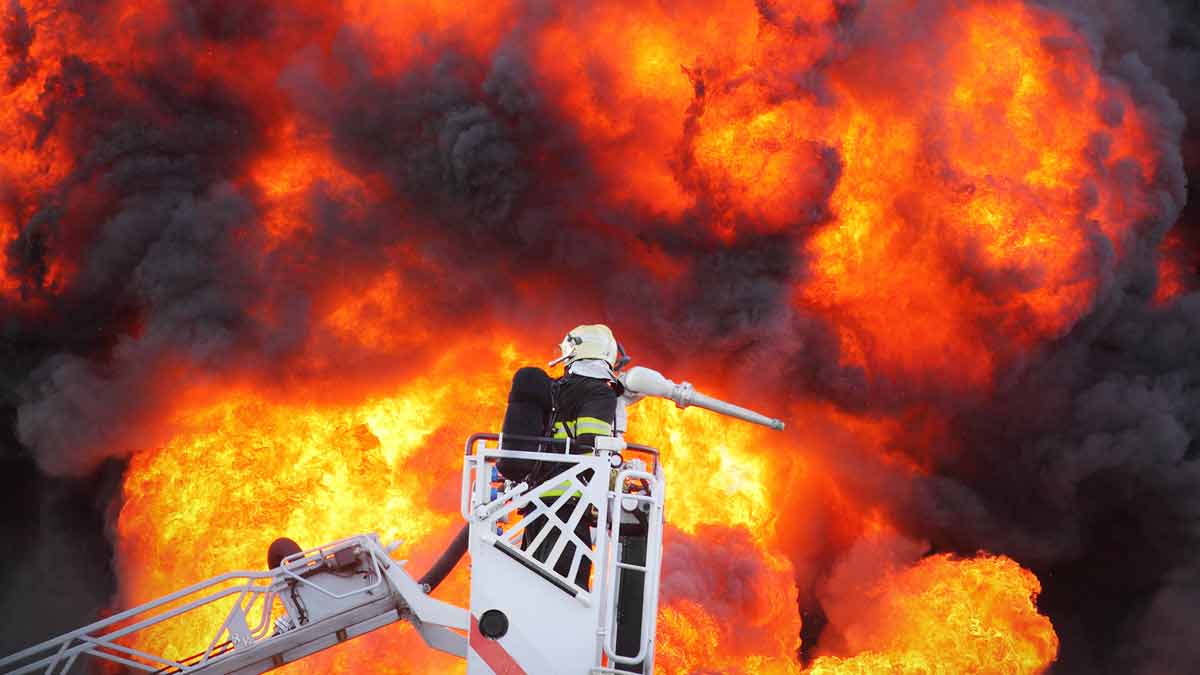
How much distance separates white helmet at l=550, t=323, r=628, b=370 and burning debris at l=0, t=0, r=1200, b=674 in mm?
6556

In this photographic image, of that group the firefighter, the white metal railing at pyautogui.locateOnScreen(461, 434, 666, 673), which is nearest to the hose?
the firefighter

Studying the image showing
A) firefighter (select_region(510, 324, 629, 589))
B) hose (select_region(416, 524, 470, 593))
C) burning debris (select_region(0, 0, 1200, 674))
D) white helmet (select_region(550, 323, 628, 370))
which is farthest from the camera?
burning debris (select_region(0, 0, 1200, 674))

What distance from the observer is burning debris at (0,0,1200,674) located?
56.6 feet

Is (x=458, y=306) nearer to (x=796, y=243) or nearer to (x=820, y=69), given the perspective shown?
(x=796, y=243)

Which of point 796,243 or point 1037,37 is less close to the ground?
point 1037,37

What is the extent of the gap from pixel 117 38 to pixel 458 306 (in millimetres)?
7426

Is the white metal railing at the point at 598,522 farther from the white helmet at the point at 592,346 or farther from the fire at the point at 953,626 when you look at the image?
the fire at the point at 953,626

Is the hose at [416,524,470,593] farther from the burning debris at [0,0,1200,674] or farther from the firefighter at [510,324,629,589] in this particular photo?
the burning debris at [0,0,1200,674]

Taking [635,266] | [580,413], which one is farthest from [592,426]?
[635,266]

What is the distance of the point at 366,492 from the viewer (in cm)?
1772

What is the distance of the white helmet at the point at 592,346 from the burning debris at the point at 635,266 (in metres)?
6.56

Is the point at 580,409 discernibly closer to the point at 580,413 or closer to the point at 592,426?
the point at 580,413

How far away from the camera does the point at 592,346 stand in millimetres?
10516

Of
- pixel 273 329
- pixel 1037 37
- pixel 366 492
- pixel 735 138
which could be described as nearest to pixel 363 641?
pixel 366 492
